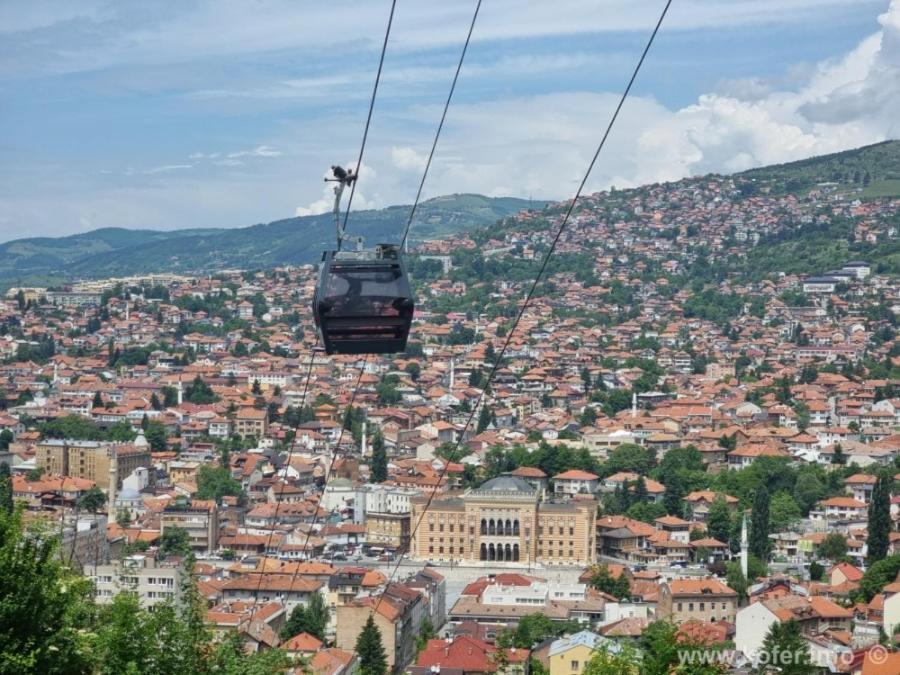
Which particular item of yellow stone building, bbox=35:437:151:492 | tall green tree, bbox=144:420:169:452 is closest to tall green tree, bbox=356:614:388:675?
yellow stone building, bbox=35:437:151:492

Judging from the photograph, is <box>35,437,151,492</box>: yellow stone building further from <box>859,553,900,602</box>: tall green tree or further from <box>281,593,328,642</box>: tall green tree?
<box>859,553,900,602</box>: tall green tree

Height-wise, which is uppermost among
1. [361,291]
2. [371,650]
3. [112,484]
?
[361,291]

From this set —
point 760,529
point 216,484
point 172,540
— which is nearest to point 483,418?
point 216,484

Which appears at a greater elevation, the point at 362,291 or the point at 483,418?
the point at 362,291

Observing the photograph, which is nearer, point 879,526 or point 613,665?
point 613,665

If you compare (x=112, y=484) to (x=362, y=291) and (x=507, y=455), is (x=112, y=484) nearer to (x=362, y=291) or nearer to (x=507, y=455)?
(x=507, y=455)

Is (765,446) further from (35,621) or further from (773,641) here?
(35,621)
